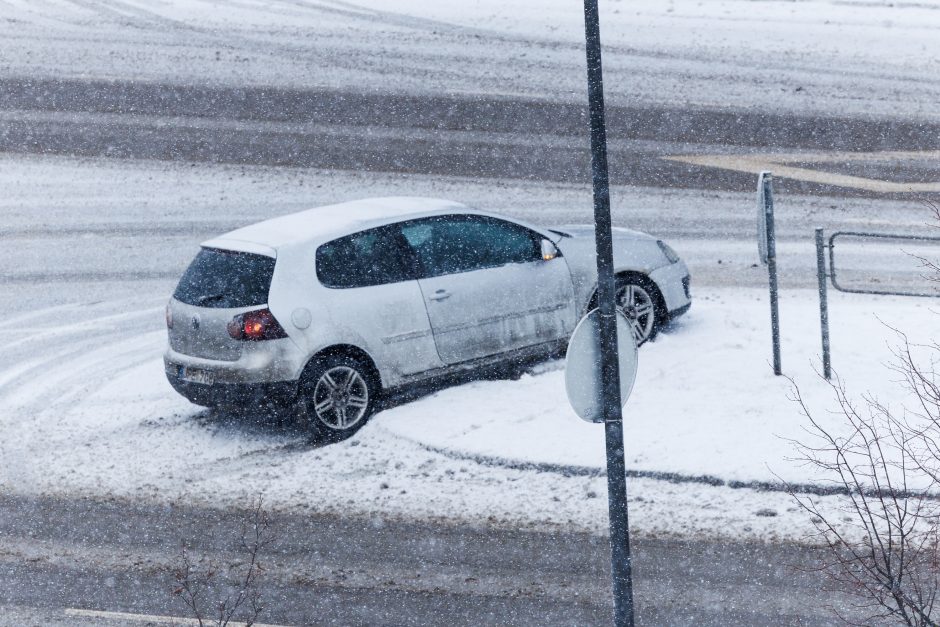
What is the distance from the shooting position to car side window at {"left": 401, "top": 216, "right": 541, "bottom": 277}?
10.4 m

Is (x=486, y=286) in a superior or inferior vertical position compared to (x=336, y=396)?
superior

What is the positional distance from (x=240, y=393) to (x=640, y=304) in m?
3.94

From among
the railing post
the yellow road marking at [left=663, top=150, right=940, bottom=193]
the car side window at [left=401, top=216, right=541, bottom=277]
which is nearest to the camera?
the railing post

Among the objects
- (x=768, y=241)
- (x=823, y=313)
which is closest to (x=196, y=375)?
(x=768, y=241)

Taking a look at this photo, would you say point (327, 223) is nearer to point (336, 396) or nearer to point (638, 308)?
point (336, 396)

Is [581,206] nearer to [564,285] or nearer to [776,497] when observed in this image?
[564,285]

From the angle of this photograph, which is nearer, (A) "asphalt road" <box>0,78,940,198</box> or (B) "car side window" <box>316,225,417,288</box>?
(B) "car side window" <box>316,225,417,288</box>

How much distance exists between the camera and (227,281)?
32.2 ft

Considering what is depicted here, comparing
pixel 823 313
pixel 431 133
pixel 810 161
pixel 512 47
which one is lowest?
pixel 823 313

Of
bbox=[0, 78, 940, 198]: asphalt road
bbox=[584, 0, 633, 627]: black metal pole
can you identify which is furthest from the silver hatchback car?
bbox=[0, 78, 940, 198]: asphalt road

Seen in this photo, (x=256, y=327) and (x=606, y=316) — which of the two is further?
(x=256, y=327)

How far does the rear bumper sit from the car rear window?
646 mm

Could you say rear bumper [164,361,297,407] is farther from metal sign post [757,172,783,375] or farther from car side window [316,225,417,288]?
metal sign post [757,172,783,375]

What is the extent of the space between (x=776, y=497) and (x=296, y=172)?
37.3 feet
